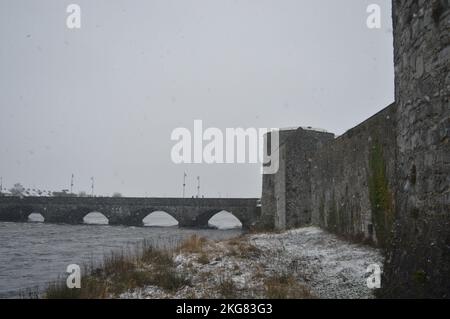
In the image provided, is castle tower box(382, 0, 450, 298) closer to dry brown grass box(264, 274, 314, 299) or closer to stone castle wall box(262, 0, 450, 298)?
stone castle wall box(262, 0, 450, 298)

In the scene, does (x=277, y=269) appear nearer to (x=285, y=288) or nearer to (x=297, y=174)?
(x=285, y=288)

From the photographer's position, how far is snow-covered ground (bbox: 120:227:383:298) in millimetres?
5609

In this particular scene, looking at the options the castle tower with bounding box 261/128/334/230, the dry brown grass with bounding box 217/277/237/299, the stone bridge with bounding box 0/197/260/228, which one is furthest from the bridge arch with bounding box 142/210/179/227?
the dry brown grass with bounding box 217/277/237/299

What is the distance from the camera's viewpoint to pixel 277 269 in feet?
24.2

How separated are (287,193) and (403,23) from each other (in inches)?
558

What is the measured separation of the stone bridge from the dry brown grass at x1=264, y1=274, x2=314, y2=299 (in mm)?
32879

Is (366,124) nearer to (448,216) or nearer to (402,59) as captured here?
(402,59)

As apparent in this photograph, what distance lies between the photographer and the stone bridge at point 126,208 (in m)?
41.0

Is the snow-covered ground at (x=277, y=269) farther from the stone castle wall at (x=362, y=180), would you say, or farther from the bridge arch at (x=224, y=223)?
the bridge arch at (x=224, y=223)

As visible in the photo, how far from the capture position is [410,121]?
4574 millimetres

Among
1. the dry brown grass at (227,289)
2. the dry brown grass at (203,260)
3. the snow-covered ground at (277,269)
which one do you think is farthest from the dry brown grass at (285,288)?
the dry brown grass at (203,260)

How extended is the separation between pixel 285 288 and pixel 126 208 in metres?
43.0

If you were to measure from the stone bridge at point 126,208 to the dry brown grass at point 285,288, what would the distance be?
3288cm
